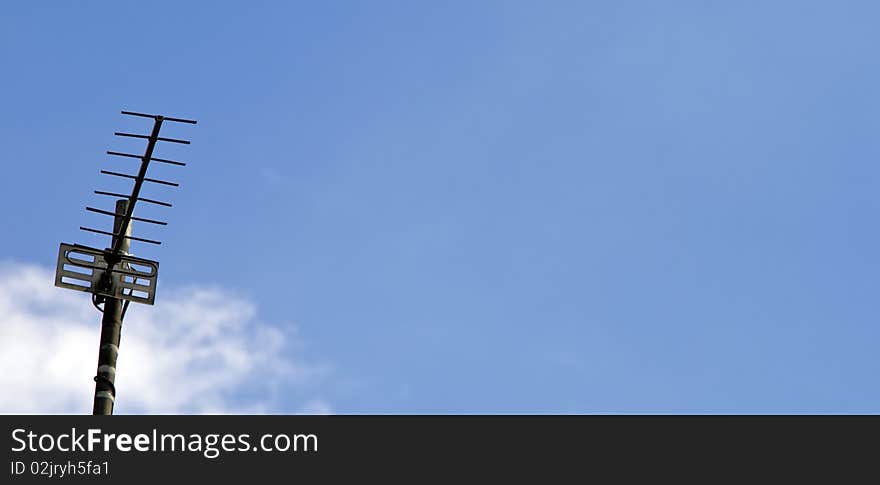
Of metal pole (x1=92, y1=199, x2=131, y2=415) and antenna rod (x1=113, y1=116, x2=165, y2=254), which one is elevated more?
antenna rod (x1=113, y1=116, x2=165, y2=254)

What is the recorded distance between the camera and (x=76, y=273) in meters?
23.8

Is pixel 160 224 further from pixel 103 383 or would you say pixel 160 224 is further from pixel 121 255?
pixel 103 383

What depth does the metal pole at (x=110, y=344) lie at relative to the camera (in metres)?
22.6

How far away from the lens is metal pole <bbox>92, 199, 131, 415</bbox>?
74.2 feet

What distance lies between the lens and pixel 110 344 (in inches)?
915

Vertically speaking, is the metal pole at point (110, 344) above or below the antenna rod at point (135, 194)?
below
